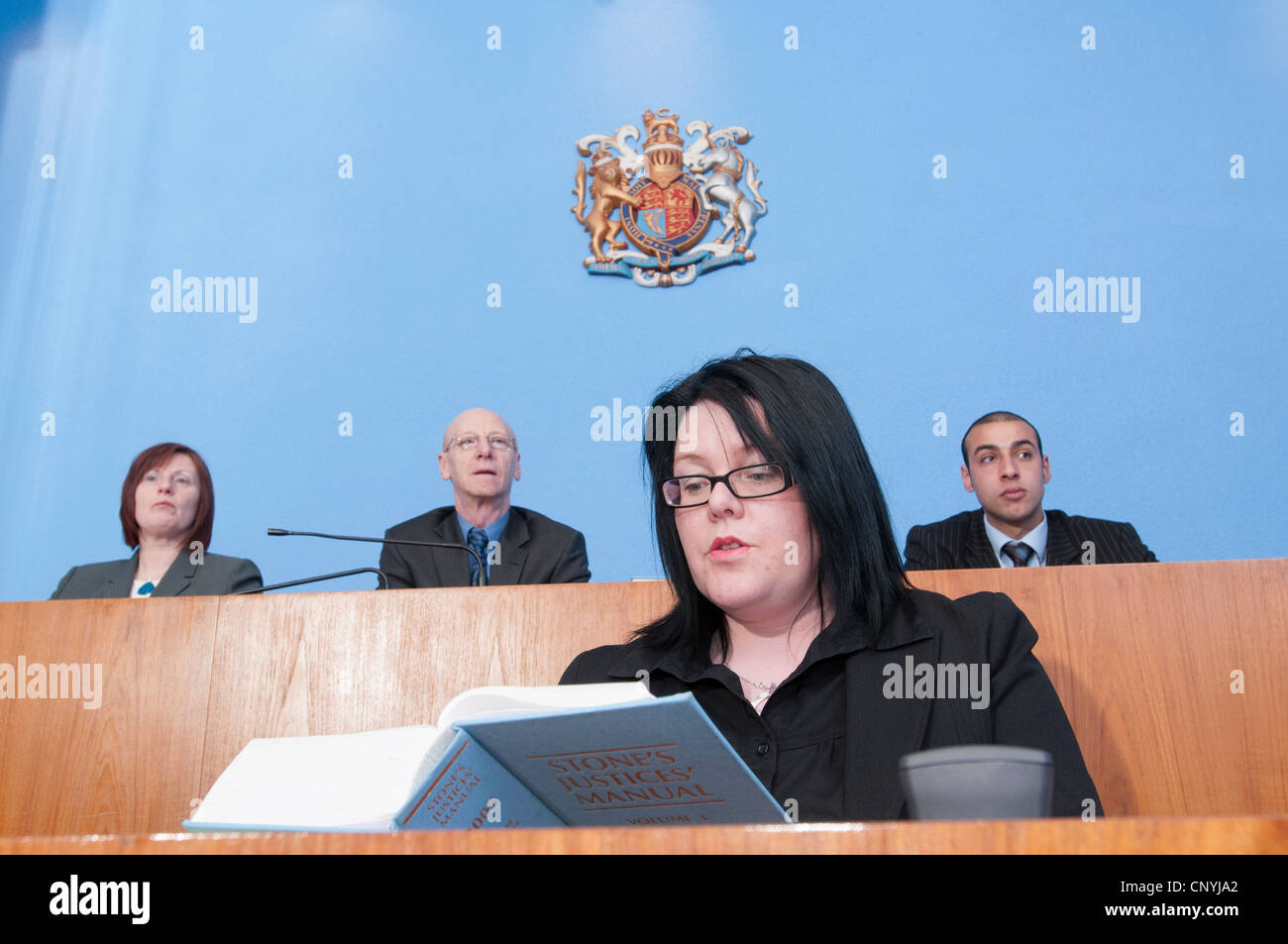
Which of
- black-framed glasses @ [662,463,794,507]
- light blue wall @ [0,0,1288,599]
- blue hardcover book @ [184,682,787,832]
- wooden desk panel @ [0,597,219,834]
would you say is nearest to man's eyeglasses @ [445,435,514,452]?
light blue wall @ [0,0,1288,599]

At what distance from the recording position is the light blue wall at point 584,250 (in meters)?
4.15

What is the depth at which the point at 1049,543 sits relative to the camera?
123 inches

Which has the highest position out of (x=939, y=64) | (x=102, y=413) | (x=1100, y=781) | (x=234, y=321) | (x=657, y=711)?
(x=939, y=64)

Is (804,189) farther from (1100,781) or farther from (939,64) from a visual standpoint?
(1100,781)

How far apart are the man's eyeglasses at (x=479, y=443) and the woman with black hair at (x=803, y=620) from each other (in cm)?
190

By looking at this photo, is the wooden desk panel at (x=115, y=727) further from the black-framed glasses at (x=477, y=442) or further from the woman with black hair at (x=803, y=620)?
the black-framed glasses at (x=477, y=442)

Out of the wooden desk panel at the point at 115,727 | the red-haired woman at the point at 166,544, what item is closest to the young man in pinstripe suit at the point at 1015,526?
the red-haired woman at the point at 166,544

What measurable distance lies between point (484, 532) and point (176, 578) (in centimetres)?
89

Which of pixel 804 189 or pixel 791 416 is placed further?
pixel 804 189

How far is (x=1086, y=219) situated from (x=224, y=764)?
3709mm

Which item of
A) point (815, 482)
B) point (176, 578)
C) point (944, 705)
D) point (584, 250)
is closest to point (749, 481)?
point (815, 482)

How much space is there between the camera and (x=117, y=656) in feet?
5.81
